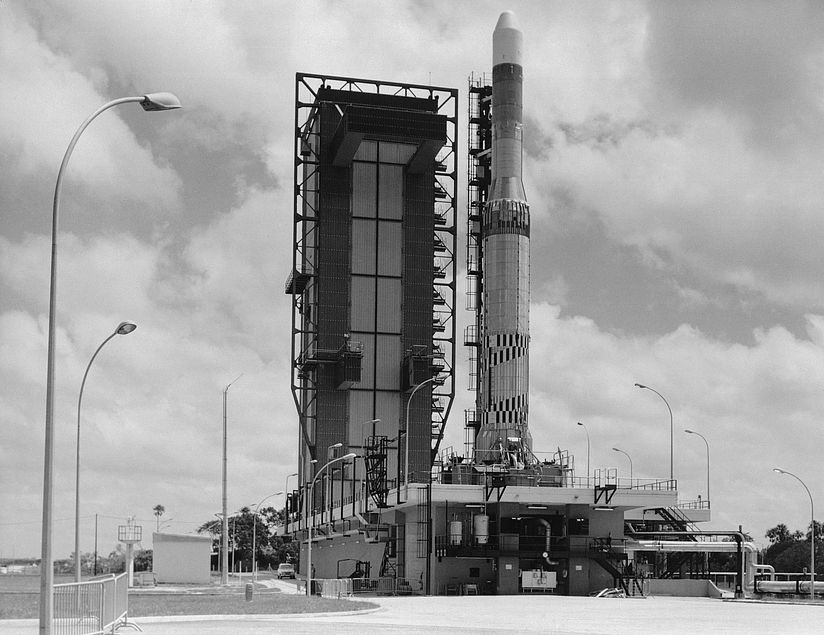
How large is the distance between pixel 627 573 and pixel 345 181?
139 feet

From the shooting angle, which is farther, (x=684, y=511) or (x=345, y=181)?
(x=345, y=181)

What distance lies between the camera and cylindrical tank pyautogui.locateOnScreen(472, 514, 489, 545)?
70.6 metres

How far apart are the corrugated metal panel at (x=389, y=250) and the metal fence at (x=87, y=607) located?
70771mm

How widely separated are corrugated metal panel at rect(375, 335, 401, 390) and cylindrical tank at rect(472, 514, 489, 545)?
2901 cm

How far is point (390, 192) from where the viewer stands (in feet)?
329

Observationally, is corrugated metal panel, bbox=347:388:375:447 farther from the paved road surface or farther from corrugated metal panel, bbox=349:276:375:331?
the paved road surface

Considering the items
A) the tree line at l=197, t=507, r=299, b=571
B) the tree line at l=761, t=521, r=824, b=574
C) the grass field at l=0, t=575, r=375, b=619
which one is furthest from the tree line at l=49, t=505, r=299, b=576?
the grass field at l=0, t=575, r=375, b=619

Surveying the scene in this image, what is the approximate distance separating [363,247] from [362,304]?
473 cm

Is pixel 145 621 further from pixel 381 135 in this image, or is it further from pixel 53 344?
pixel 381 135

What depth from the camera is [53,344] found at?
2120 cm

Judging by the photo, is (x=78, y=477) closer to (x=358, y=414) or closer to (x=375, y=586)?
(x=375, y=586)

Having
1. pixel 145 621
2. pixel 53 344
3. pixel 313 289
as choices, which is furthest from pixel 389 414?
pixel 53 344

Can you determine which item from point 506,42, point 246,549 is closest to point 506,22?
point 506,42

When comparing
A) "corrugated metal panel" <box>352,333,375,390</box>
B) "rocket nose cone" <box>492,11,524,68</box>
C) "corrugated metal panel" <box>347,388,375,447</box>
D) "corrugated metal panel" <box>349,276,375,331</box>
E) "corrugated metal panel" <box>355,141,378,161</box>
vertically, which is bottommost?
"corrugated metal panel" <box>347,388,375,447</box>
